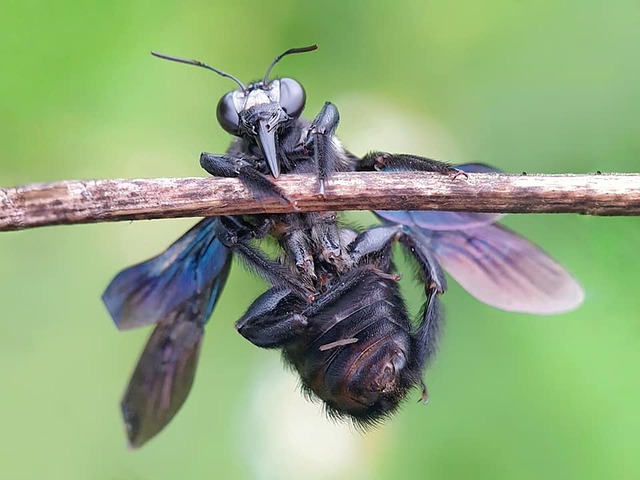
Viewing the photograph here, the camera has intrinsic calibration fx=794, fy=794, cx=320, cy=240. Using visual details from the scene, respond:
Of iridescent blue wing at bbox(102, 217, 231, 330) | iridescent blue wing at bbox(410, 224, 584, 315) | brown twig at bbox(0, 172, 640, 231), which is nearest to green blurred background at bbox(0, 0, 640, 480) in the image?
iridescent blue wing at bbox(410, 224, 584, 315)

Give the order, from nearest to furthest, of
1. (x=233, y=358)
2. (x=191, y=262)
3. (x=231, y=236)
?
(x=231, y=236)
(x=191, y=262)
(x=233, y=358)

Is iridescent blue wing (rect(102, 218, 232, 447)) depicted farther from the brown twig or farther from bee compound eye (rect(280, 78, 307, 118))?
the brown twig

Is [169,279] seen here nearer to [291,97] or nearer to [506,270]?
[291,97]

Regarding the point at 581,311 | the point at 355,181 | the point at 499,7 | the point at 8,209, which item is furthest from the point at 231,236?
the point at 499,7

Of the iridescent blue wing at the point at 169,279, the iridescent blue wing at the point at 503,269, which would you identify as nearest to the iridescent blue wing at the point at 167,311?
the iridescent blue wing at the point at 169,279

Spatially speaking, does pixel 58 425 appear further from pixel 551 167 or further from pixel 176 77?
pixel 551 167

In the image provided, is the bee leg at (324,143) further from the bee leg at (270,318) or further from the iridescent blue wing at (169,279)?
the iridescent blue wing at (169,279)
